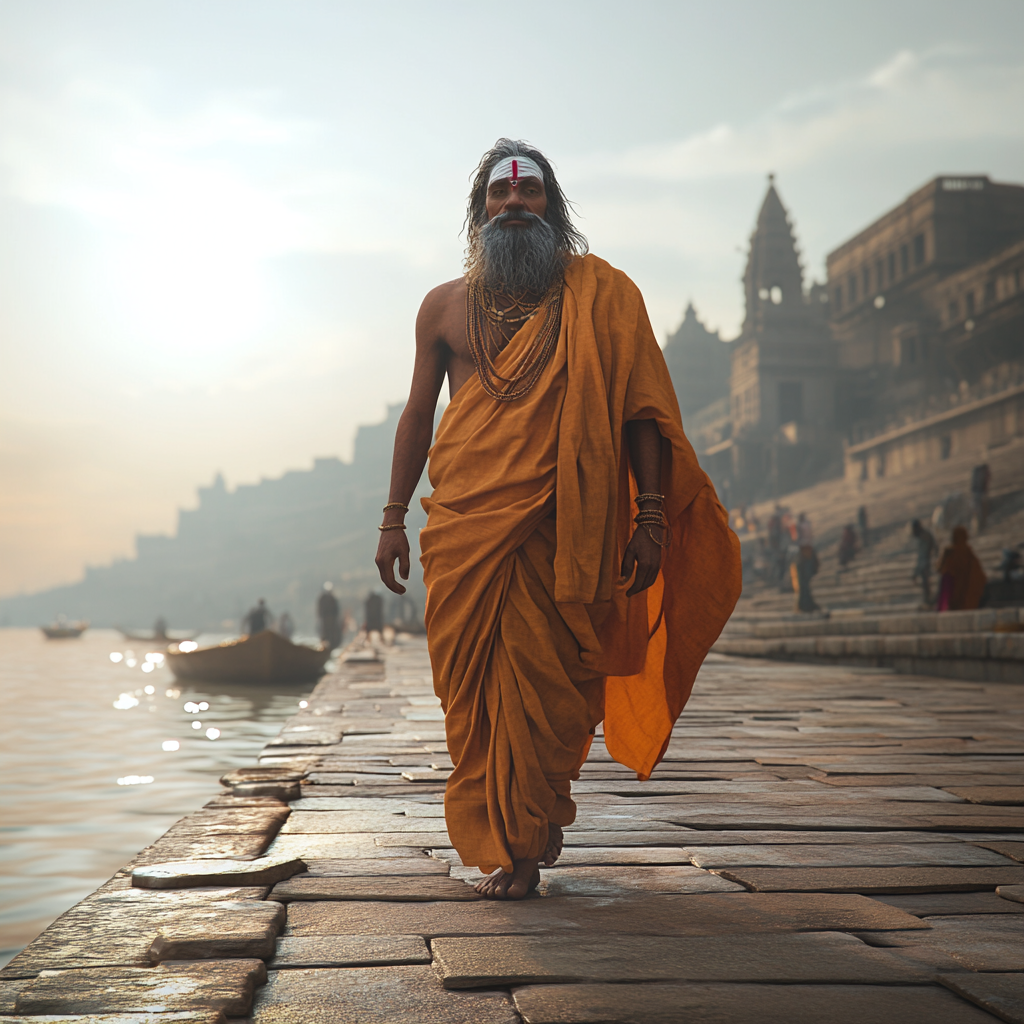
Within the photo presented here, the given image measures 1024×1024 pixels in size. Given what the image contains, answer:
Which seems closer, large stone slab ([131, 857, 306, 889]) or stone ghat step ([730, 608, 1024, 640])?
large stone slab ([131, 857, 306, 889])

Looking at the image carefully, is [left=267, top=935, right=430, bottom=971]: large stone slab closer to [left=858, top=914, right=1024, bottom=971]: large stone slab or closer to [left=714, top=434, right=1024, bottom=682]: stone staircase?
[left=858, top=914, right=1024, bottom=971]: large stone slab

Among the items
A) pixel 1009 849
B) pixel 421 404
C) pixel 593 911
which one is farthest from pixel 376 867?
pixel 1009 849

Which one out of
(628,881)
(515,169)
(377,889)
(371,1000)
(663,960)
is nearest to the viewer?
(371,1000)

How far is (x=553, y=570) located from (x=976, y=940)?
1.15 meters

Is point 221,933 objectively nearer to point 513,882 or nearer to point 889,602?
point 513,882

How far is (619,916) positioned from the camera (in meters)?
1.97

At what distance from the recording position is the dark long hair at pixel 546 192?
9.26 ft

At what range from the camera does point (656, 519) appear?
2473 millimetres

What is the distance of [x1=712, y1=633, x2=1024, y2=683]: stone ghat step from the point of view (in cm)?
784

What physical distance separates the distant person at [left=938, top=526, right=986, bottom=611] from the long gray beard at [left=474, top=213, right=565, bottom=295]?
31.1ft

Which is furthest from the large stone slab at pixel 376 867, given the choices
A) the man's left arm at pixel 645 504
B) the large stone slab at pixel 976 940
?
the large stone slab at pixel 976 940

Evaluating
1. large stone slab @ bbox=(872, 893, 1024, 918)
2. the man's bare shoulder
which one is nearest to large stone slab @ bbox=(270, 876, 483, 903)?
large stone slab @ bbox=(872, 893, 1024, 918)

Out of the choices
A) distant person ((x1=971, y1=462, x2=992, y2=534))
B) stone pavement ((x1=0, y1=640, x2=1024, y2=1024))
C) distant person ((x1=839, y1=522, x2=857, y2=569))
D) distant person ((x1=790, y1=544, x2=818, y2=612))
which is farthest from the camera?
Result: distant person ((x1=839, y1=522, x2=857, y2=569))

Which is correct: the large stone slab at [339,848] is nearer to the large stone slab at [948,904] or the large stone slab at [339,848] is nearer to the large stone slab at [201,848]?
the large stone slab at [201,848]
